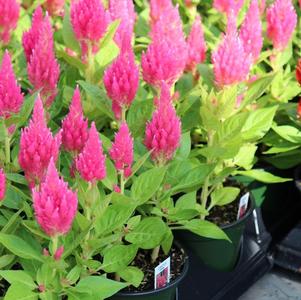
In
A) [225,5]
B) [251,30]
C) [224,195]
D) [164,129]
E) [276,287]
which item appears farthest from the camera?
[225,5]

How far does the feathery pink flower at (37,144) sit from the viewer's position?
66.2 inches

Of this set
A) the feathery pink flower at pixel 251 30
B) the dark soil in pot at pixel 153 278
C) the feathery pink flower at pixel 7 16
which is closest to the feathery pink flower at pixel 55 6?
the feathery pink flower at pixel 7 16

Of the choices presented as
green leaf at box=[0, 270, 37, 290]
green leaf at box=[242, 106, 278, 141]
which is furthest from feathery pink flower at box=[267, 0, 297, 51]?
green leaf at box=[0, 270, 37, 290]

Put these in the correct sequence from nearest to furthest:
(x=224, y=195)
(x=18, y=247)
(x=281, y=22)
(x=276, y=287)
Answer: (x=18, y=247)
(x=224, y=195)
(x=281, y=22)
(x=276, y=287)

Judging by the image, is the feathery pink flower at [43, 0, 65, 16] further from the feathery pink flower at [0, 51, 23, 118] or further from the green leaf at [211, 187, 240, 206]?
the feathery pink flower at [0, 51, 23, 118]

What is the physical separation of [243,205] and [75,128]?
3.39ft

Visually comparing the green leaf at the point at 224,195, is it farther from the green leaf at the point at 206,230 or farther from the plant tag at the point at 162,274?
the plant tag at the point at 162,274

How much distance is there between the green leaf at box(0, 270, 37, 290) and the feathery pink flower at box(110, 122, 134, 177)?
40cm

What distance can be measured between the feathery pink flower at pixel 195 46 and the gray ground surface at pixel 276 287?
1011 mm

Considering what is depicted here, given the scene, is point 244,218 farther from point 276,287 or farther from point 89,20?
point 89,20

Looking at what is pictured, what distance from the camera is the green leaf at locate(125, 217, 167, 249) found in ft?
6.66

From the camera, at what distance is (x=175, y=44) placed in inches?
89.7

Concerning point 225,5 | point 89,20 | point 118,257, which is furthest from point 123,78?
point 225,5

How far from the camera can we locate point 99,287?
1.87 meters
